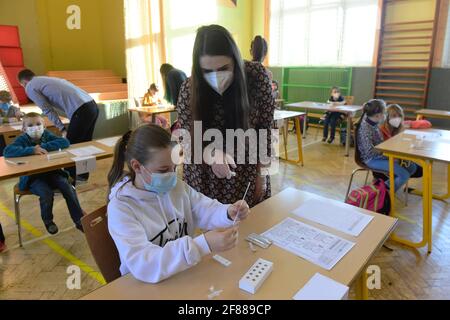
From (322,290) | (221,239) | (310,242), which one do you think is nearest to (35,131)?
(221,239)

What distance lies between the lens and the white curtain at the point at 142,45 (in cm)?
598

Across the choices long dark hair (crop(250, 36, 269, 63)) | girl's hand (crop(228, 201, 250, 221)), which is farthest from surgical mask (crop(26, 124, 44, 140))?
long dark hair (crop(250, 36, 269, 63))

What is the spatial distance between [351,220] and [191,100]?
818mm

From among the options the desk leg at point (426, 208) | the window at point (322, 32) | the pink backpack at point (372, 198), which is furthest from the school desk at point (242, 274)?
the window at point (322, 32)

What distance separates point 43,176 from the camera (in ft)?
8.30

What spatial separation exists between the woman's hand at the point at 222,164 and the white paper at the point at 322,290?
58cm

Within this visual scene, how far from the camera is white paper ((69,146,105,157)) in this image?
8.16ft

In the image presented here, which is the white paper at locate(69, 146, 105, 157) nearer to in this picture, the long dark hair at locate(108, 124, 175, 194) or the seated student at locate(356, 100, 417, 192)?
the long dark hair at locate(108, 124, 175, 194)

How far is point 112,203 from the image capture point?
3.47 ft

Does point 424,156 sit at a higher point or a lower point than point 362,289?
higher

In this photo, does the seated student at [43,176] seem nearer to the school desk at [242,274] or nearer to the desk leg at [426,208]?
the school desk at [242,274]

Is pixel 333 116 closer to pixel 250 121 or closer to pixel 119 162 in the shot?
pixel 250 121

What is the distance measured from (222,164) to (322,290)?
0.63m

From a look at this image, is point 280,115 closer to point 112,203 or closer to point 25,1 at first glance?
point 112,203
